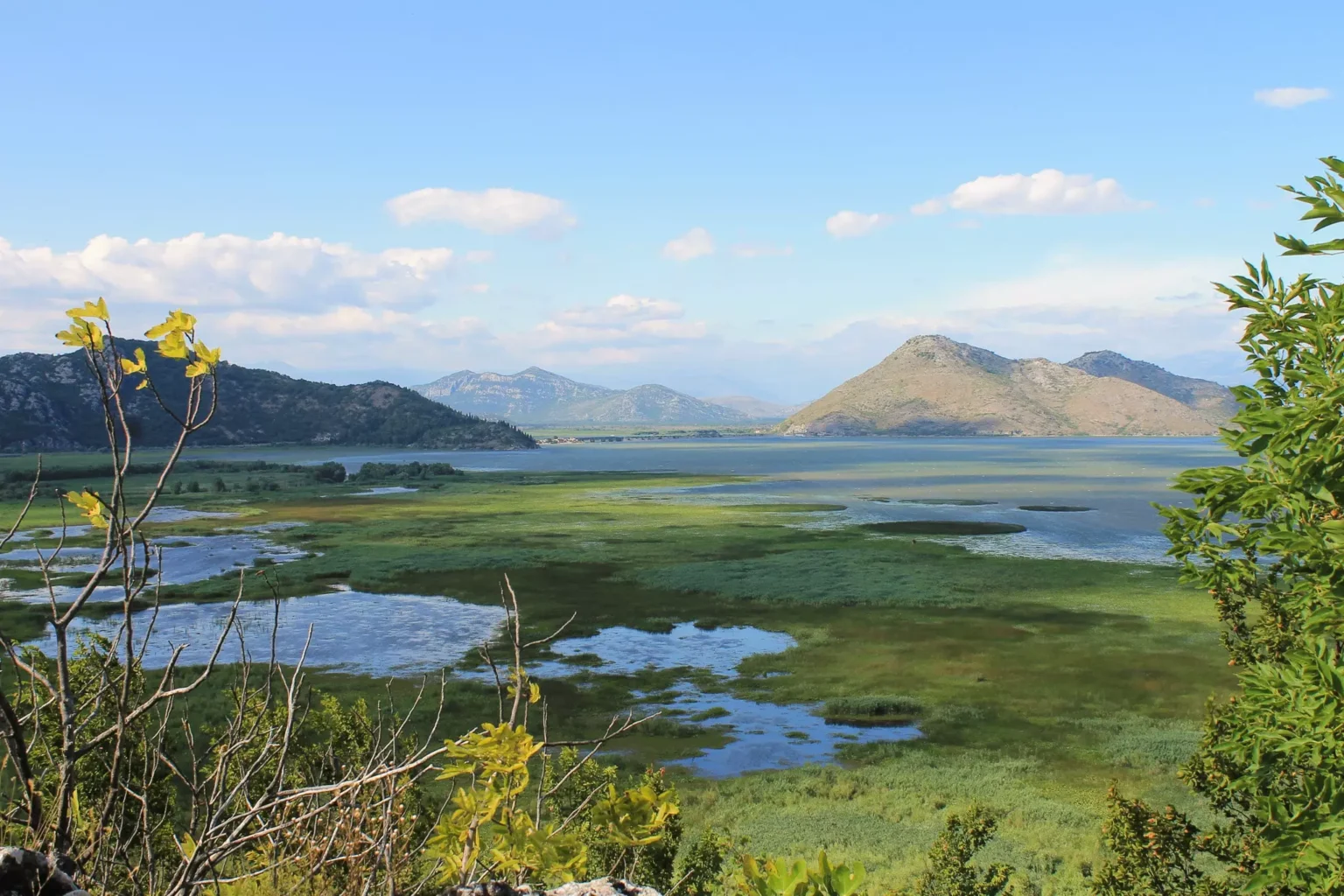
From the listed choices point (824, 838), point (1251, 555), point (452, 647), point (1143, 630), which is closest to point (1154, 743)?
point (824, 838)

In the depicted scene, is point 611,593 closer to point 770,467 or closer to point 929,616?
point 929,616

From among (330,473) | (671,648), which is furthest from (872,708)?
(330,473)

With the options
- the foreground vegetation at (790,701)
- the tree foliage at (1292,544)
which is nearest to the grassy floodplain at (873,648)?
the foreground vegetation at (790,701)

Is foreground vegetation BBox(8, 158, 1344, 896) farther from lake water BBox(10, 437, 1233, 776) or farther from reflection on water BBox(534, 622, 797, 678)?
lake water BBox(10, 437, 1233, 776)

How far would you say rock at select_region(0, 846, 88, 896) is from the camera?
9.18 ft

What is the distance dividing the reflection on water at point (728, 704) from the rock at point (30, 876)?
18129 mm

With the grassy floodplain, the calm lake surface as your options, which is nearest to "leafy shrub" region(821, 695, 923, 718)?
the grassy floodplain

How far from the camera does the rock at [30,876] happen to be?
2799mm

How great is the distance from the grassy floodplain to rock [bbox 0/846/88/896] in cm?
1356

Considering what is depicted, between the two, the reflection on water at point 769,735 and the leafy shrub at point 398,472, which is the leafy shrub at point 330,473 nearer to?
the leafy shrub at point 398,472

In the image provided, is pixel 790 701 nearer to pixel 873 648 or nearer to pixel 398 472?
pixel 873 648

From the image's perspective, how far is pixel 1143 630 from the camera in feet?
109

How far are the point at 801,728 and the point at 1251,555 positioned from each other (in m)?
17.3

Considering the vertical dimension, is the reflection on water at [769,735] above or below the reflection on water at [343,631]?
below
